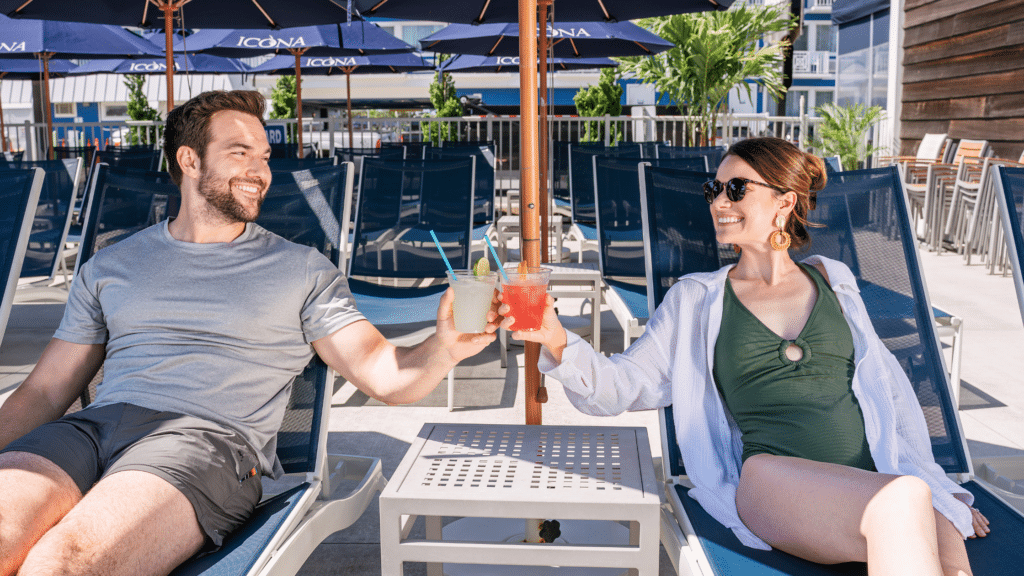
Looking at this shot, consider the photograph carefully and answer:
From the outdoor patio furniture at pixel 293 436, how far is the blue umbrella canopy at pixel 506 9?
3.33 meters

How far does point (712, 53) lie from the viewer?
966 cm

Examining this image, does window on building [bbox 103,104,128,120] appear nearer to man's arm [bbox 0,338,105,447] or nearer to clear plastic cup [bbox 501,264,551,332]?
man's arm [bbox 0,338,105,447]

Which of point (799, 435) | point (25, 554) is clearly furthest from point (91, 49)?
point (799, 435)

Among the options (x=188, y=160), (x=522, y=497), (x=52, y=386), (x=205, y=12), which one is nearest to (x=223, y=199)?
(x=188, y=160)

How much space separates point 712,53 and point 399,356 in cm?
859

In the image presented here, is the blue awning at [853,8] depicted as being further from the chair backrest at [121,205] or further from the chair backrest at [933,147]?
the chair backrest at [121,205]

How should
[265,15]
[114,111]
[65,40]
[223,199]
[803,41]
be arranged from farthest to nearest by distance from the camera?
[114,111]
[803,41]
[65,40]
[265,15]
[223,199]

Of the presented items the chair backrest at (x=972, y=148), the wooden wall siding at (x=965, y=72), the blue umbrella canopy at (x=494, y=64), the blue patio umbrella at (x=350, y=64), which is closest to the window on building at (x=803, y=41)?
the wooden wall siding at (x=965, y=72)

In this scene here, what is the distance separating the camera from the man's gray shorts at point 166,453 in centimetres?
170

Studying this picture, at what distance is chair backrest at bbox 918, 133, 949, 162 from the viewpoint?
9297 millimetres

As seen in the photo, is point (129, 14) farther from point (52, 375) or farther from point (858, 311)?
point (858, 311)

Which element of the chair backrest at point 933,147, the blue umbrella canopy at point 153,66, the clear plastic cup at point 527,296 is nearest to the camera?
the clear plastic cup at point 527,296

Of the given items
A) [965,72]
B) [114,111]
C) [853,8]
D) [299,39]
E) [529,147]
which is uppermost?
[114,111]

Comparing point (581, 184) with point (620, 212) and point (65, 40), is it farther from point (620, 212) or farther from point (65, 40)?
point (65, 40)
